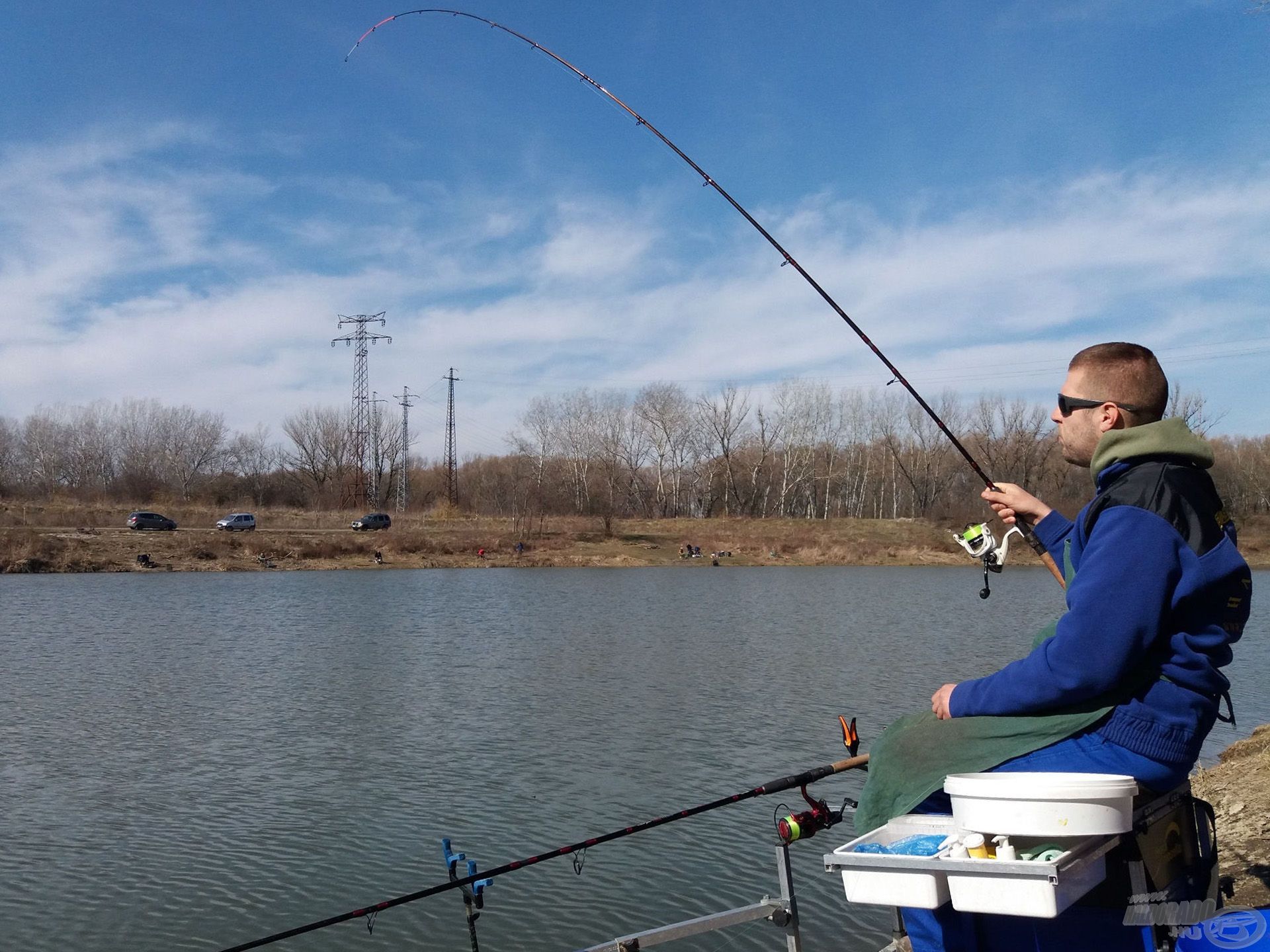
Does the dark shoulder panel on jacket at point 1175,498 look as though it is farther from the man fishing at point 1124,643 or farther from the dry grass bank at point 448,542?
the dry grass bank at point 448,542

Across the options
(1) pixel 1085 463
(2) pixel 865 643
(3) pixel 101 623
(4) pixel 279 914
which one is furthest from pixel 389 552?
(1) pixel 1085 463

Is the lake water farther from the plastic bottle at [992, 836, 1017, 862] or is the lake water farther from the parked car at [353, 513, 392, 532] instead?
the parked car at [353, 513, 392, 532]

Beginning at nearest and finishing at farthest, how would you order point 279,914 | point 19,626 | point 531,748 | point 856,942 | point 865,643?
point 856,942 → point 279,914 → point 531,748 → point 865,643 → point 19,626

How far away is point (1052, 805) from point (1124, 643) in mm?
408

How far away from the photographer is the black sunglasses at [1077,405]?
9.24 feet

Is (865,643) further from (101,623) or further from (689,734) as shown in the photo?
(101,623)

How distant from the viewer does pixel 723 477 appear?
83500mm

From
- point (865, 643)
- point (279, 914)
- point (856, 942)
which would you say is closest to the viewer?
point (856, 942)

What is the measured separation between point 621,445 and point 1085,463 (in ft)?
269

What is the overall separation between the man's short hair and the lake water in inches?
193

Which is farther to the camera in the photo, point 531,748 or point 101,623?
point 101,623

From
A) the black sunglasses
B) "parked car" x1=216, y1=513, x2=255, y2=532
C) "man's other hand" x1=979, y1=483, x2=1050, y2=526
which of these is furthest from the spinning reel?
"parked car" x1=216, y1=513, x2=255, y2=532

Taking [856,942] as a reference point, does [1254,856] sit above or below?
above

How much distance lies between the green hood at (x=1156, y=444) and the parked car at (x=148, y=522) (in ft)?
179
